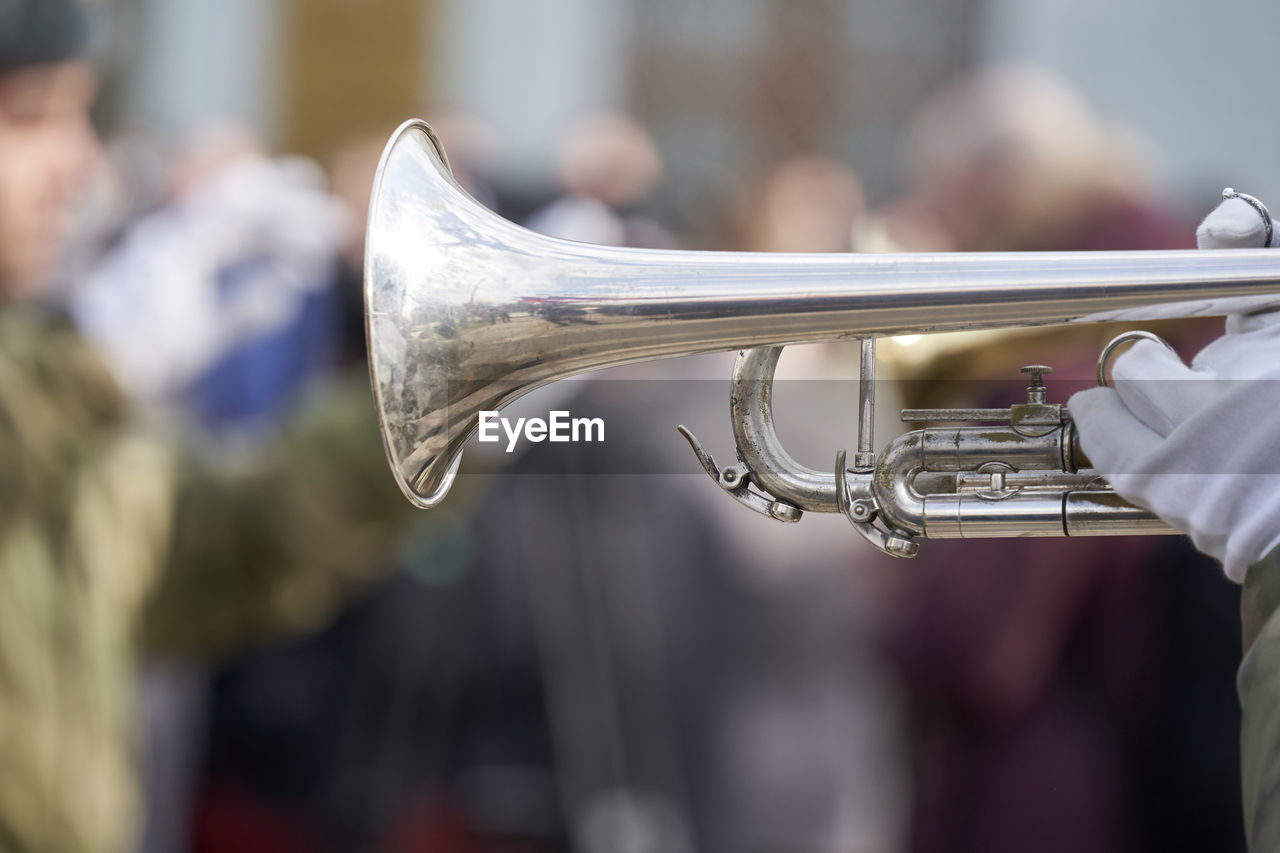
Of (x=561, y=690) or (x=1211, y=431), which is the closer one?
(x=1211, y=431)

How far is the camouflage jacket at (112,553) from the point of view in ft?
7.11

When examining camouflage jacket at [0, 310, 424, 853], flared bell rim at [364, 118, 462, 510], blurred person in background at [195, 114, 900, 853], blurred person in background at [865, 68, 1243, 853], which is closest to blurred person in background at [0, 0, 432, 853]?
camouflage jacket at [0, 310, 424, 853]

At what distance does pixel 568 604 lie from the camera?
2949 mm

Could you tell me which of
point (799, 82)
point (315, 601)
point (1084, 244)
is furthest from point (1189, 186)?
point (799, 82)

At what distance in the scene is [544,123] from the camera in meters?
6.15

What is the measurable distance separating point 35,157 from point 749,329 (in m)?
1.59

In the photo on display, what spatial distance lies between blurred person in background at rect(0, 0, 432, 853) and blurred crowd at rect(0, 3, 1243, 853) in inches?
0.6

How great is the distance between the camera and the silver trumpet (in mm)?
1107

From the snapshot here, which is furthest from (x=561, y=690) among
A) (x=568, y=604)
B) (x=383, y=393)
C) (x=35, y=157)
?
(x=383, y=393)

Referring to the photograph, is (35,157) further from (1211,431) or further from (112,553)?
(1211,431)

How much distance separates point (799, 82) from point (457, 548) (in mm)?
4913

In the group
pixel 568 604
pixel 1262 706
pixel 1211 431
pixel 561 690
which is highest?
pixel 1211 431

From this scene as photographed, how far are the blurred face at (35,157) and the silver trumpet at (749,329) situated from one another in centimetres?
125

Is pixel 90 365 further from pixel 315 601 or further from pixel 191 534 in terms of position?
pixel 315 601
